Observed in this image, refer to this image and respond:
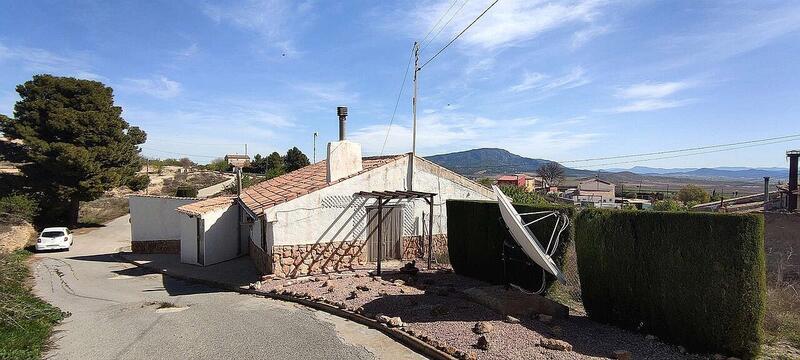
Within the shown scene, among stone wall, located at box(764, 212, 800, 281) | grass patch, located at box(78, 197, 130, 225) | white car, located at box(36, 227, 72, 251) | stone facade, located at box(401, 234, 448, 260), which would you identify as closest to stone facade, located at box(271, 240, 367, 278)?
stone facade, located at box(401, 234, 448, 260)

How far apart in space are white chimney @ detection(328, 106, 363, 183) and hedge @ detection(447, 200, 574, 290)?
11.9 feet

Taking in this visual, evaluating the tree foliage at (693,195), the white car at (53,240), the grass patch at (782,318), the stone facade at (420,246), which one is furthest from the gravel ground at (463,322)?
the tree foliage at (693,195)

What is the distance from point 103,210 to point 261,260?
111 feet

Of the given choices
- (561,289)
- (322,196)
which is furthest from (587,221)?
(322,196)

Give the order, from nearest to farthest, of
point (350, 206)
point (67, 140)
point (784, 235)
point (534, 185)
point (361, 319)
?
point (361, 319), point (350, 206), point (784, 235), point (67, 140), point (534, 185)

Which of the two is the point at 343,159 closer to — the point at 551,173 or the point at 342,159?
the point at 342,159

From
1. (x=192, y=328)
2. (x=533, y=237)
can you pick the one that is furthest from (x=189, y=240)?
(x=533, y=237)

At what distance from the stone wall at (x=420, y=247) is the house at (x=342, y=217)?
0.04 m

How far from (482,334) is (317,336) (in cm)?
299

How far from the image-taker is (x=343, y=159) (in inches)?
622

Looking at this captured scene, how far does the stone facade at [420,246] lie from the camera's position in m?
16.8

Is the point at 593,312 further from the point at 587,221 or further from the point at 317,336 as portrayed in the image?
the point at 317,336

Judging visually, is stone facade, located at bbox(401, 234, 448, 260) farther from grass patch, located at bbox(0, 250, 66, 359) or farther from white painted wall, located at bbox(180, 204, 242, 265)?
grass patch, located at bbox(0, 250, 66, 359)

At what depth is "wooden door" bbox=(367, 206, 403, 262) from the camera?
51.8 feet
